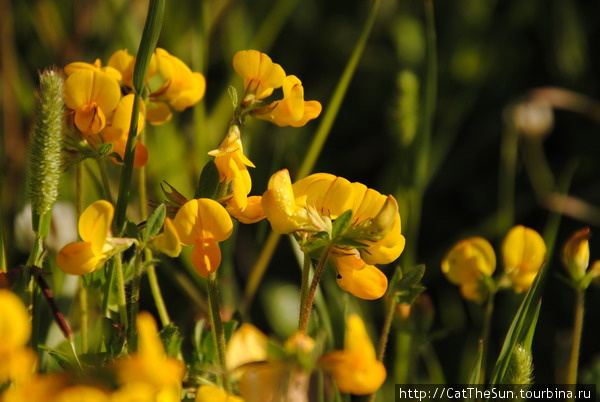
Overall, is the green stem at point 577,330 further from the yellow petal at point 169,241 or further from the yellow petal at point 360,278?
the yellow petal at point 169,241

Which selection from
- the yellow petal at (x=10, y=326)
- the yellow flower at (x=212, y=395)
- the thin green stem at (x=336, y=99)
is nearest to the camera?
the yellow petal at (x=10, y=326)

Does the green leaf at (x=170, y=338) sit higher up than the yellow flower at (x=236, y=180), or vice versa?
the yellow flower at (x=236, y=180)

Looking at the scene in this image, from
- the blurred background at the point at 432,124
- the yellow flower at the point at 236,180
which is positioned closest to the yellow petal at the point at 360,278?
the yellow flower at the point at 236,180

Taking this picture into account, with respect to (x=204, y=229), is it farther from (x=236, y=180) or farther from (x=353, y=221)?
(x=353, y=221)

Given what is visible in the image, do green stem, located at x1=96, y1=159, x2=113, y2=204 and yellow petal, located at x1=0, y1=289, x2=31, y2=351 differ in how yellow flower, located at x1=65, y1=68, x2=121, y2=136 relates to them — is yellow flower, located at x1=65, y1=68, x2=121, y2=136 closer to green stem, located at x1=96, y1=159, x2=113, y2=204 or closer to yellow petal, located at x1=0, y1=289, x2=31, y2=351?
green stem, located at x1=96, y1=159, x2=113, y2=204

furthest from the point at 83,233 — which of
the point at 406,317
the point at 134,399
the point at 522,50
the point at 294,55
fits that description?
the point at 522,50

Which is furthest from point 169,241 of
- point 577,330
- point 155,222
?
point 577,330

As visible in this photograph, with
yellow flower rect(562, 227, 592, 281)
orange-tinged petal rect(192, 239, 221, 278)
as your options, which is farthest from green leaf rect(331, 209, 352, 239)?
yellow flower rect(562, 227, 592, 281)
